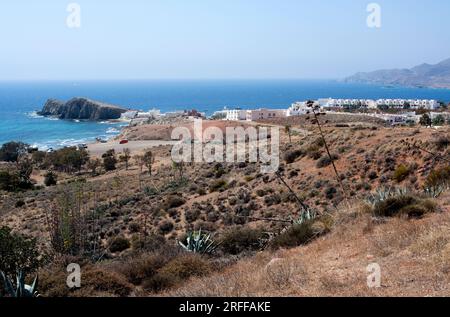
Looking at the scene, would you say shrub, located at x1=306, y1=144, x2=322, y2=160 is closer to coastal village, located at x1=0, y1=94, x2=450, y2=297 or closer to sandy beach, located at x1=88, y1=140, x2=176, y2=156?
coastal village, located at x1=0, y1=94, x2=450, y2=297

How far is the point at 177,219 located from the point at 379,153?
12.1 m

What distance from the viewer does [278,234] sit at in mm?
11172

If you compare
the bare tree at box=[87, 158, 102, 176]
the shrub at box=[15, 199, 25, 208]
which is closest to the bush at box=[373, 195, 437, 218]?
the shrub at box=[15, 199, 25, 208]

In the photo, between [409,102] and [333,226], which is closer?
[333,226]

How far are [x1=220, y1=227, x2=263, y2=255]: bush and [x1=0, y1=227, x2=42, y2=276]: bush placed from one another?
4.66 metres

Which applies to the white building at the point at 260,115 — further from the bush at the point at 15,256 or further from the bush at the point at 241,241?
the bush at the point at 15,256

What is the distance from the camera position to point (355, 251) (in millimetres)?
8344

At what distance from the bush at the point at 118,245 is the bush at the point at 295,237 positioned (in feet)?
27.8

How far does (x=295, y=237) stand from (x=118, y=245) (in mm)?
9159

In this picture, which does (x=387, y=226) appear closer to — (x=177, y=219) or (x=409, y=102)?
(x=177, y=219)

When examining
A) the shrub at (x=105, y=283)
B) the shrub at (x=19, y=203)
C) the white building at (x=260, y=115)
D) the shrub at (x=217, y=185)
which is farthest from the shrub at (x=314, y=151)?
the white building at (x=260, y=115)

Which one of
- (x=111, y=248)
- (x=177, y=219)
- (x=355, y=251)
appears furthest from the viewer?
(x=177, y=219)

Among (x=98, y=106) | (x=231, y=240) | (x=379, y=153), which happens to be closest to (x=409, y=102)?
(x=98, y=106)

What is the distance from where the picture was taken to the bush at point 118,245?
17188mm
